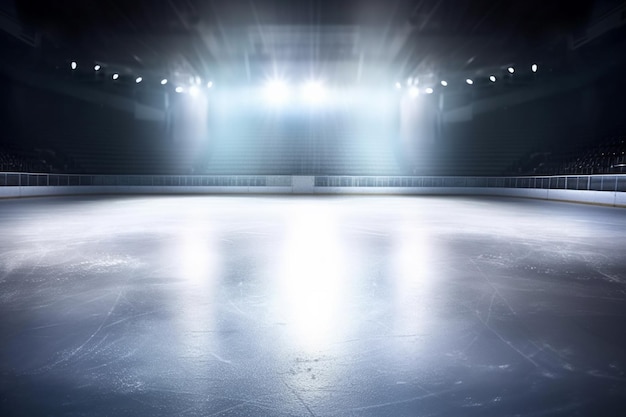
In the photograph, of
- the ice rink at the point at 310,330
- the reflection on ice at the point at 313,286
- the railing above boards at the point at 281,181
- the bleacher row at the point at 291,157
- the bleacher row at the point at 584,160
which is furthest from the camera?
the bleacher row at the point at 291,157

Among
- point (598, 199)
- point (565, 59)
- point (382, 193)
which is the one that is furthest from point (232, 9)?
point (565, 59)

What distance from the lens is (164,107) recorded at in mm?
29062

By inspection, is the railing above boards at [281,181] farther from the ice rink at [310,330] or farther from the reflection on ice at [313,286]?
the ice rink at [310,330]

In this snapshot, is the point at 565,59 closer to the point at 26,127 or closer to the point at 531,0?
the point at 531,0

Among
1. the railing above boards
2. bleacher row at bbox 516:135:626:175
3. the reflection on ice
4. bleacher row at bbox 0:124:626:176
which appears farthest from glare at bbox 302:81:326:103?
the reflection on ice

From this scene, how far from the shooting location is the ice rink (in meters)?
1.97

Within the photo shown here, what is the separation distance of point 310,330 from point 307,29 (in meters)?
16.3

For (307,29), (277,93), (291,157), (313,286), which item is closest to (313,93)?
(277,93)

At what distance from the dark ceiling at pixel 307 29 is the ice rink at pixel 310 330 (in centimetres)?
1150

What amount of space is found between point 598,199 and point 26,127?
28.4 m

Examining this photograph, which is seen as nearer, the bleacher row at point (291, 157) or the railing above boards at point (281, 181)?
the railing above boards at point (281, 181)

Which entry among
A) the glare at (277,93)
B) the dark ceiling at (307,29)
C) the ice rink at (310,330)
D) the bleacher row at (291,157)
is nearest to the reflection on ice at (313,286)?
the ice rink at (310,330)

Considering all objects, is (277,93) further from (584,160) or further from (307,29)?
(584,160)

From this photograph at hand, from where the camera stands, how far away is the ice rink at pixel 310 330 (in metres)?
1.97
